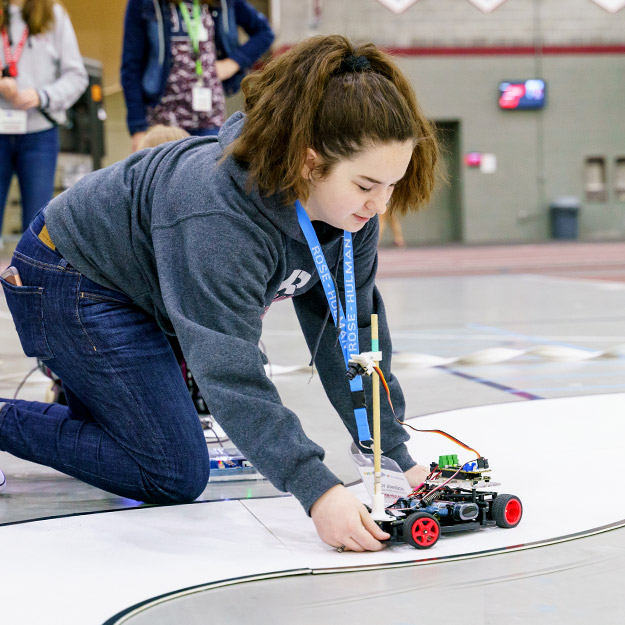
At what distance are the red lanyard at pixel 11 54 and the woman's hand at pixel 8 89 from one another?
0.09 m

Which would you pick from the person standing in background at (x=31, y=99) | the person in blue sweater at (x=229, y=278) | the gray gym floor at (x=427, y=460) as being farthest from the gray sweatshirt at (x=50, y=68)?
the person in blue sweater at (x=229, y=278)

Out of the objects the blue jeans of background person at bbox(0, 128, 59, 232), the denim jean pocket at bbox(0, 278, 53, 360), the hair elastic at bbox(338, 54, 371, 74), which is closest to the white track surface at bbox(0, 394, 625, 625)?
the denim jean pocket at bbox(0, 278, 53, 360)

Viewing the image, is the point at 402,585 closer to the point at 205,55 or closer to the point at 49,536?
the point at 49,536

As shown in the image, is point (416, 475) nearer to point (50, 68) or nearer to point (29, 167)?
point (29, 167)

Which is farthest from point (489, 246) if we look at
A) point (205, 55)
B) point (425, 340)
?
point (205, 55)

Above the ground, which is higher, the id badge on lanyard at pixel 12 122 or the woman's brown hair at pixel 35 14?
the woman's brown hair at pixel 35 14

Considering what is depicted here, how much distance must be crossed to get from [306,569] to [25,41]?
2987 mm

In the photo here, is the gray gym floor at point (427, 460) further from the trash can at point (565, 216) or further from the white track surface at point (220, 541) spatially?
the trash can at point (565, 216)

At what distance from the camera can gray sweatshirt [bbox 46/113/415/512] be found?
1689 mm

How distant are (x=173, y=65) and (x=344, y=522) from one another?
2.69 metres

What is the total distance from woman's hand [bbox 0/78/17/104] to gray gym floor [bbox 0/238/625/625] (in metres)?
1.13

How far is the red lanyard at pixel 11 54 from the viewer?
12.4 feet

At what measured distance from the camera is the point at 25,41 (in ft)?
12.6

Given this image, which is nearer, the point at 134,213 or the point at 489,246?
the point at 134,213
